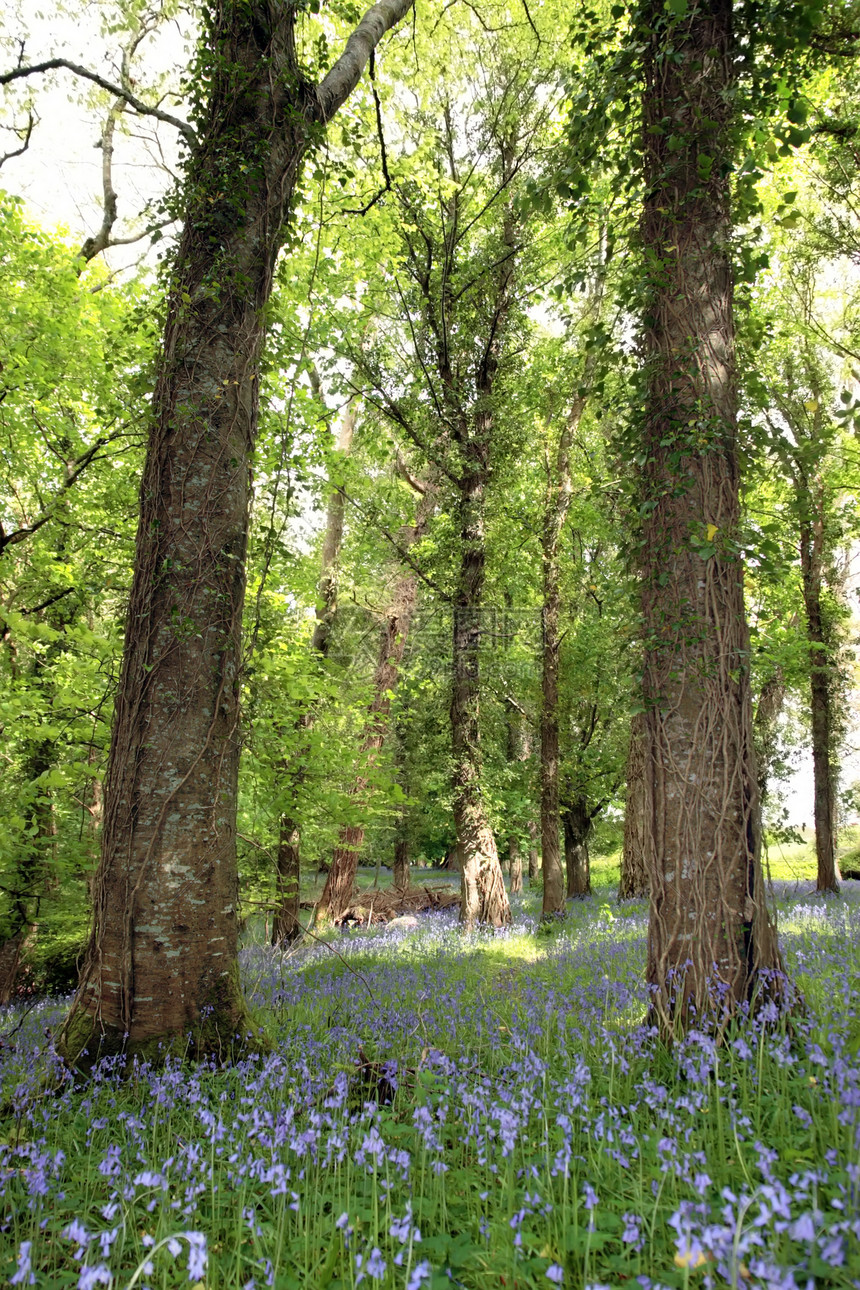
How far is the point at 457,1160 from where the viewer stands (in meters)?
2.60

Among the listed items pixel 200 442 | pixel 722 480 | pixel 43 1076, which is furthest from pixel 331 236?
pixel 43 1076

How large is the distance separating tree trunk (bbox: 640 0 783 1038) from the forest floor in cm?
48

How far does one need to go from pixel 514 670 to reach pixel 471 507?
15.5 ft

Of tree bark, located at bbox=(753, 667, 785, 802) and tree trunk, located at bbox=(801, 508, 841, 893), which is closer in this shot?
tree trunk, located at bbox=(801, 508, 841, 893)

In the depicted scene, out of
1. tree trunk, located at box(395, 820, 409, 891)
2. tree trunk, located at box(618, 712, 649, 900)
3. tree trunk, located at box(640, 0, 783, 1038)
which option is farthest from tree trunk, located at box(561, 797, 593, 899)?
tree trunk, located at box(640, 0, 783, 1038)

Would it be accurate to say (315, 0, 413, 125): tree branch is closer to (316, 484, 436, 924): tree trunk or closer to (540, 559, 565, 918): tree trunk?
(316, 484, 436, 924): tree trunk

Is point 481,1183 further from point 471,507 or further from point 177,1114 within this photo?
point 471,507

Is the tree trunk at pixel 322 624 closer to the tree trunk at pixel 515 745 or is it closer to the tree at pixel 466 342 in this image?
the tree at pixel 466 342

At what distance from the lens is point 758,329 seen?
15.0 feet

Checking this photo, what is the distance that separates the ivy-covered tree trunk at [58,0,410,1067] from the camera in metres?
3.77

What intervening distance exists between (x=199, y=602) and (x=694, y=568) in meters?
3.13

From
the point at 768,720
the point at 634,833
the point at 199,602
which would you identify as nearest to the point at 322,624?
the point at 634,833

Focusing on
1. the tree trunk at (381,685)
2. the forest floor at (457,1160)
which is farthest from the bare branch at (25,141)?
the forest floor at (457,1160)

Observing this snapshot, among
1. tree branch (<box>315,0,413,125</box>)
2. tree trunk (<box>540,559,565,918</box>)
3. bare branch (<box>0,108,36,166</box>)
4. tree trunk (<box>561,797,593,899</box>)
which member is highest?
bare branch (<box>0,108,36,166</box>)
